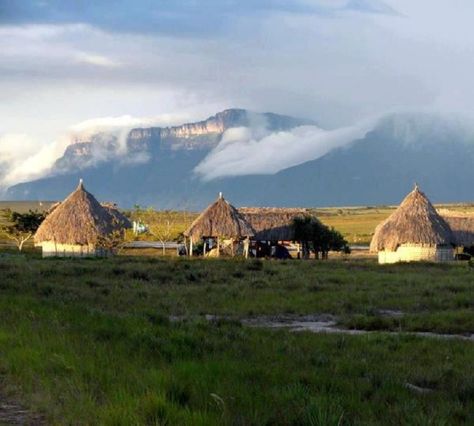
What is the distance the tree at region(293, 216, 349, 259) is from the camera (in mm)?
45906

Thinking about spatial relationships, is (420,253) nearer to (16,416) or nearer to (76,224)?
(76,224)

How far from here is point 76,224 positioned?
42406mm

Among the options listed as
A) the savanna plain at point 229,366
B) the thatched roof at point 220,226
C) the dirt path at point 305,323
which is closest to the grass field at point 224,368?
the savanna plain at point 229,366

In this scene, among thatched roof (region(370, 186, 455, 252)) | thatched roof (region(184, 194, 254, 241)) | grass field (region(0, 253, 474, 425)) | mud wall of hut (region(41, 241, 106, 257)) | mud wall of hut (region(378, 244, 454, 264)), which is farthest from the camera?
thatched roof (region(184, 194, 254, 241))

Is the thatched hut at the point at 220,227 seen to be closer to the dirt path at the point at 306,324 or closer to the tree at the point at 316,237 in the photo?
the tree at the point at 316,237

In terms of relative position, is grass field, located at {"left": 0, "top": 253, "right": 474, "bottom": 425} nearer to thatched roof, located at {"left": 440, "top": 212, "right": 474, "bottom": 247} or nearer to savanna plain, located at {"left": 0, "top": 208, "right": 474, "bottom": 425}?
savanna plain, located at {"left": 0, "top": 208, "right": 474, "bottom": 425}

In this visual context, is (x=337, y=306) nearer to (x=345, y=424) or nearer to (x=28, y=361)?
(x=28, y=361)

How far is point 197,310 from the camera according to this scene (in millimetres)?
14719

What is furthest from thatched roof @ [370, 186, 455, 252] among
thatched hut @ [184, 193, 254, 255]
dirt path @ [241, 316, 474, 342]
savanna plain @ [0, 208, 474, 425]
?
dirt path @ [241, 316, 474, 342]

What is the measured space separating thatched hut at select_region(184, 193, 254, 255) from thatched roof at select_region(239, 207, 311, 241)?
3.91 m

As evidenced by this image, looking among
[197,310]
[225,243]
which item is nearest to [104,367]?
[197,310]

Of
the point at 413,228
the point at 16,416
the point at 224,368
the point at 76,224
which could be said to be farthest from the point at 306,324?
the point at 76,224

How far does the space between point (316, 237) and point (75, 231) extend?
14037mm

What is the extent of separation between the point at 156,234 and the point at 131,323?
49.5 m
